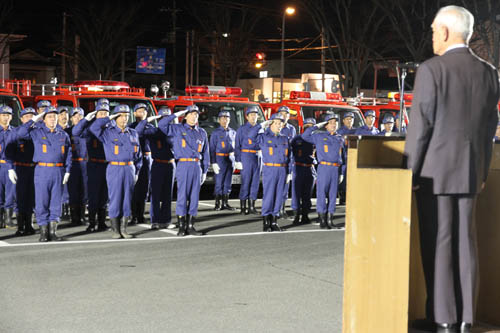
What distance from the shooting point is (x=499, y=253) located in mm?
5023

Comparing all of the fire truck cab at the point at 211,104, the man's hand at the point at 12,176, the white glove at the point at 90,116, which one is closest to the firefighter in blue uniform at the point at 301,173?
the white glove at the point at 90,116

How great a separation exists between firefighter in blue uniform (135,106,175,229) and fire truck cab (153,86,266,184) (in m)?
4.96

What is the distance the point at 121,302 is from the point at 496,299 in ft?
12.0

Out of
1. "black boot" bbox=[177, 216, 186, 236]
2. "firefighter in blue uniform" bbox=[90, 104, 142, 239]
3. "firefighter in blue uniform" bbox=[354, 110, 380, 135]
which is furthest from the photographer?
"firefighter in blue uniform" bbox=[354, 110, 380, 135]

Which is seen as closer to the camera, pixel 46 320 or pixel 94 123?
pixel 46 320

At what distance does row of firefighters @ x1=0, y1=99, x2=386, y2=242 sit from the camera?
11.4 m

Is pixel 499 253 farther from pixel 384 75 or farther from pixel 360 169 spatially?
pixel 384 75

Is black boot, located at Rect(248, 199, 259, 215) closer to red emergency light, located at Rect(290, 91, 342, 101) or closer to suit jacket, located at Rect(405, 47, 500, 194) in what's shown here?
red emergency light, located at Rect(290, 91, 342, 101)

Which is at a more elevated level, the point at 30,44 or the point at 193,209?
the point at 30,44

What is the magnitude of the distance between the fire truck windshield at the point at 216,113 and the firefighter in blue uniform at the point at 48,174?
24.0 feet

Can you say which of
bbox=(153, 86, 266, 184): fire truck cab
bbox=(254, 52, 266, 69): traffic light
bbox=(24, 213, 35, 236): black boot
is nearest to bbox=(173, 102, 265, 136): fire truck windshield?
bbox=(153, 86, 266, 184): fire truck cab

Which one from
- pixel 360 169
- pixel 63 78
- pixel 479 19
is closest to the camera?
pixel 360 169

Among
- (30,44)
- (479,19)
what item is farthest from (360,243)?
(30,44)

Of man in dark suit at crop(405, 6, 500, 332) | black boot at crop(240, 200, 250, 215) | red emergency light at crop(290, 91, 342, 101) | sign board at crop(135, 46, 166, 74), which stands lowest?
black boot at crop(240, 200, 250, 215)
